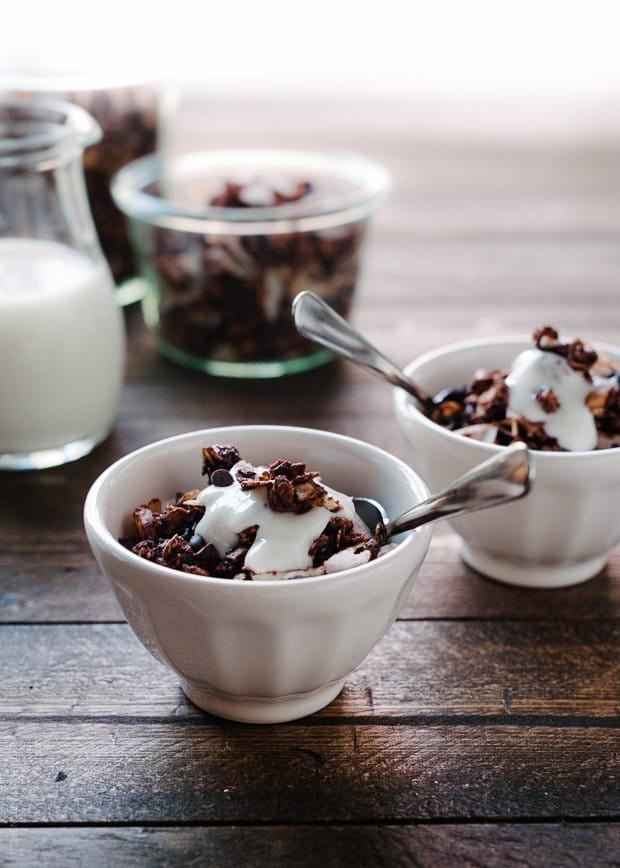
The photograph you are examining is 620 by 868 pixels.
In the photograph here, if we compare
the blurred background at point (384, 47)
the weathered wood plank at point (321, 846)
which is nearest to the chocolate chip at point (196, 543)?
the weathered wood plank at point (321, 846)

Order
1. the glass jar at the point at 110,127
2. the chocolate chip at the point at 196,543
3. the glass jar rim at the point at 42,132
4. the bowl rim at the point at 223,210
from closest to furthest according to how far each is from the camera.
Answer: the chocolate chip at the point at 196,543
the glass jar rim at the point at 42,132
the bowl rim at the point at 223,210
the glass jar at the point at 110,127

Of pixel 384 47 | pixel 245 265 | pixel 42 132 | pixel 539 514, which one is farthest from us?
pixel 384 47

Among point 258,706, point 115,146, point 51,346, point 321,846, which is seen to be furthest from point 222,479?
point 115,146

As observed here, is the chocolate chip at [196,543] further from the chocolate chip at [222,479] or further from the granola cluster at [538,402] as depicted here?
the granola cluster at [538,402]

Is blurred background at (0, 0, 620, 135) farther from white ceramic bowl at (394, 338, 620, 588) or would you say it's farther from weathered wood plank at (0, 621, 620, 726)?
weathered wood plank at (0, 621, 620, 726)

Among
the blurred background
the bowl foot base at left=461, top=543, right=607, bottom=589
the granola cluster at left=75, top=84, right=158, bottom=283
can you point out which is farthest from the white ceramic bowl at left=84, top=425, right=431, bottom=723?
the blurred background

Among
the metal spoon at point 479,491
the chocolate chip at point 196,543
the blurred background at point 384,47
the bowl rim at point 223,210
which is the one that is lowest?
the blurred background at point 384,47

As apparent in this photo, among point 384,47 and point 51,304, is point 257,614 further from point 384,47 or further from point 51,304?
point 384,47
